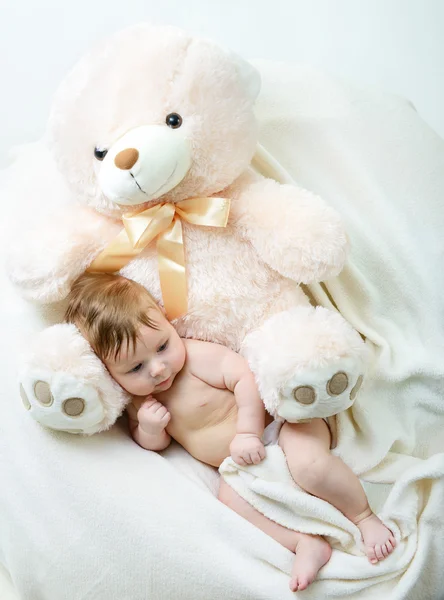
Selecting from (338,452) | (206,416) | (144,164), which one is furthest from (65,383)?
(338,452)

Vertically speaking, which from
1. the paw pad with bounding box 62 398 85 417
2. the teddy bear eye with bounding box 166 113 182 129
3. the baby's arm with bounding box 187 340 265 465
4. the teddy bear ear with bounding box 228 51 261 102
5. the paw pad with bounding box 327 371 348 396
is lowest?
the paw pad with bounding box 62 398 85 417

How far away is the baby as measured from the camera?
1.02 m

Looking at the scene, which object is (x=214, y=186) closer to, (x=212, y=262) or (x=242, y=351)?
(x=212, y=262)

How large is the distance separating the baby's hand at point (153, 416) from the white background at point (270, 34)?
2.57 ft

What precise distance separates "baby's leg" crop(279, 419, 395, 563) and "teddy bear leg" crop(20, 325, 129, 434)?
30 centimetres

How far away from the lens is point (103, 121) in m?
1.03

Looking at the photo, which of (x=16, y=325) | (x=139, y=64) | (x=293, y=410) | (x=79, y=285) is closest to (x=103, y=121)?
(x=139, y=64)

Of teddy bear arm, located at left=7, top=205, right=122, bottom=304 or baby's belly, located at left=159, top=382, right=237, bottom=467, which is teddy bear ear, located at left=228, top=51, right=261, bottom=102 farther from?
baby's belly, located at left=159, top=382, right=237, bottom=467

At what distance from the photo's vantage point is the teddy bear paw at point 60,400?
1016 millimetres

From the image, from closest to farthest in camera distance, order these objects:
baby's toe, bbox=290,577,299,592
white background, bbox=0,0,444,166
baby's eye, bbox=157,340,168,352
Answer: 1. baby's toe, bbox=290,577,299,592
2. baby's eye, bbox=157,340,168,352
3. white background, bbox=0,0,444,166

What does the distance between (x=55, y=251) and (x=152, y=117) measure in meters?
0.26

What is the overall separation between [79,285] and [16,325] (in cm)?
16

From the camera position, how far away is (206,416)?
110 cm

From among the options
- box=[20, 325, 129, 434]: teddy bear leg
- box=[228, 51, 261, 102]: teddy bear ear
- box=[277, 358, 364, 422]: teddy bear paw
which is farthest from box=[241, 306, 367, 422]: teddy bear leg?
box=[228, 51, 261, 102]: teddy bear ear
